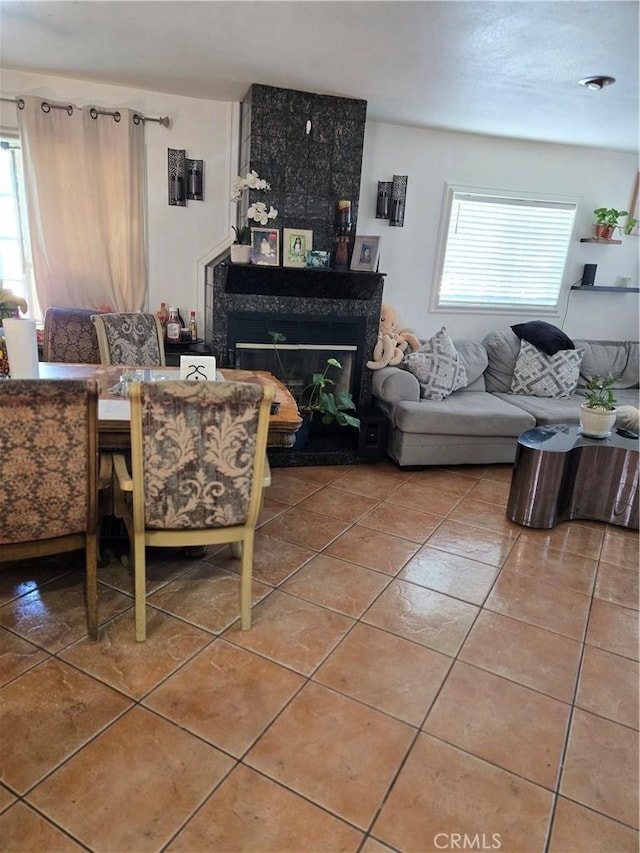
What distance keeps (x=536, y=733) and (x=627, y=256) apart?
15.2 feet

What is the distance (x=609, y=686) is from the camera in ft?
6.01

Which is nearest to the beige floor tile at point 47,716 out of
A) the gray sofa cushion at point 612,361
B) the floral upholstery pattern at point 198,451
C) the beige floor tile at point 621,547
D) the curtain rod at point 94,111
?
the floral upholstery pattern at point 198,451

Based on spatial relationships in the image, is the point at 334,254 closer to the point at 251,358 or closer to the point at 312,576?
the point at 251,358

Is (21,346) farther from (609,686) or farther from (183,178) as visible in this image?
(609,686)

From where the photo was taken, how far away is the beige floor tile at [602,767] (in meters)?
1.42

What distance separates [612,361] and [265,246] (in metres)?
3.23

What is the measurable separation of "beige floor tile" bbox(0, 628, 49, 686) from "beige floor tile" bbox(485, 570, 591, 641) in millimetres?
1726

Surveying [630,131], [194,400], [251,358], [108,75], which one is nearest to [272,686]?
[194,400]

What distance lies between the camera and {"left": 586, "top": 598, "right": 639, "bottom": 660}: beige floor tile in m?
2.04

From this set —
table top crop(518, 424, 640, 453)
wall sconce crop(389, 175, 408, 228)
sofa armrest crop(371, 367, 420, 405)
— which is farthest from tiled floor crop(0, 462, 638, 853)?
wall sconce crop(389, 175, 408, 228)

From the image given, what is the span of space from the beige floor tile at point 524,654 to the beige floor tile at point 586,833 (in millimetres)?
413

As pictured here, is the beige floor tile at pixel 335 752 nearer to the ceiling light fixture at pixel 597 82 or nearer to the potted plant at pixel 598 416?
the potted plant at pixel 598 416

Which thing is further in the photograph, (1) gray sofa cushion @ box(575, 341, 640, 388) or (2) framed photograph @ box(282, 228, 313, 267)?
(1) gray sofa cushion @ box(575, 341, 640, 388)

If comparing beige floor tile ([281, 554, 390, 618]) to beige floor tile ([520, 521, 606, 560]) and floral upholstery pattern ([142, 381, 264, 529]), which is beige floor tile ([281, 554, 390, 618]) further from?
beige floor tile ([520, 521, 606, 560])
